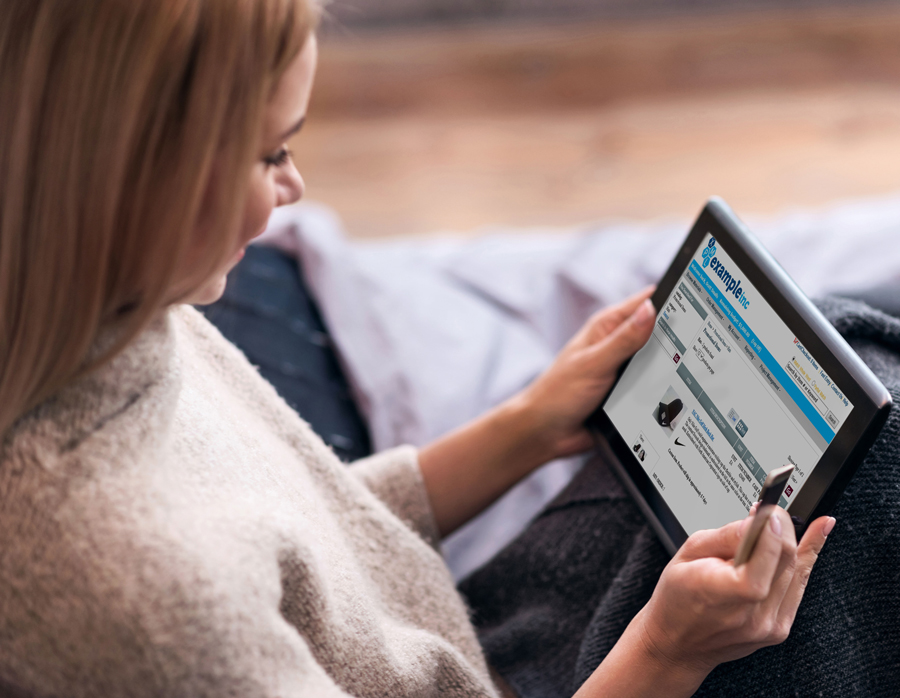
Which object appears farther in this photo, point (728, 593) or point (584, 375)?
point (584, 375)

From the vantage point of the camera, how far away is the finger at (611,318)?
2.61 ft

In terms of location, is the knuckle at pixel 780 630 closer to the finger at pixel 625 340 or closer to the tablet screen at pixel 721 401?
the tablet screen at pixel 721 401

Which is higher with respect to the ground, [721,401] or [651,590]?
[721,401]

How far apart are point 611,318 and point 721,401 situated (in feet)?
0.67

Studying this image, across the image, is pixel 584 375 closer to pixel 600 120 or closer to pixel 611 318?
pixel 611 318

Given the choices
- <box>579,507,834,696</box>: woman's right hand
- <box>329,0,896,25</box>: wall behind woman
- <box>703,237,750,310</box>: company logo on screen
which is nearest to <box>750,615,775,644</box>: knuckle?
<box>579,507,834,696</box>: woman's right hand

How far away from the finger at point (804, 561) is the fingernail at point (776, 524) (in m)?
0.06

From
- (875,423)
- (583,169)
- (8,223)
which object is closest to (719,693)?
(875,423)

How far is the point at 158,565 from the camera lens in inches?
17.5

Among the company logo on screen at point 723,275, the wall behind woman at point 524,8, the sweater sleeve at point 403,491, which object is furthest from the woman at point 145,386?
the wall behind woman at point 524,8

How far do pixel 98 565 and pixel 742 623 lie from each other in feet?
1.28

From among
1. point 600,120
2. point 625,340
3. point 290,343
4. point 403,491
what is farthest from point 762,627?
Result: point 600,120

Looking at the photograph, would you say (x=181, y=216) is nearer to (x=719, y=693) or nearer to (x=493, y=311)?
(x=719, y=693)

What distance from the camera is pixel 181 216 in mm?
444
